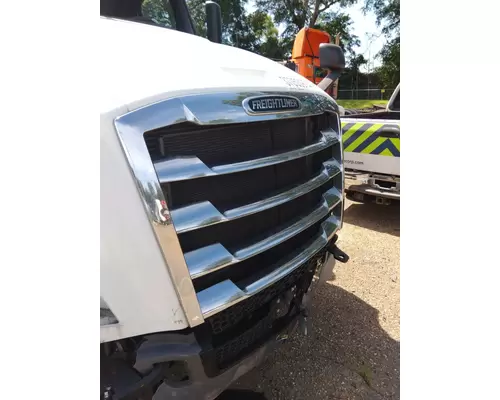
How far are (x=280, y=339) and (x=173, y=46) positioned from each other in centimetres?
157

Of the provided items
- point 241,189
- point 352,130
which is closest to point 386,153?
point 352,130

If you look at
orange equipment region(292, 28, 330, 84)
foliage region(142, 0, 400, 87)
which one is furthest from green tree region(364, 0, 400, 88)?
orange equipment region(292, 28, 330, 84)

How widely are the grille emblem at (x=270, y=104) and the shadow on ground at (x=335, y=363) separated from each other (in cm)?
173

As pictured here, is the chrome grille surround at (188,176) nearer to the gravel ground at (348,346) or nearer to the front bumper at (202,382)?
the front bumper at (202,382)

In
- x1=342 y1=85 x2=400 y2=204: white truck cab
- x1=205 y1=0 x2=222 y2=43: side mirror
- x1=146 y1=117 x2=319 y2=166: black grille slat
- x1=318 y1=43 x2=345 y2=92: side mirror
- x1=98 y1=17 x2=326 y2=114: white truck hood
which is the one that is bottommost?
x1=342 y1=85 x2=400 y2=204: white truck cab

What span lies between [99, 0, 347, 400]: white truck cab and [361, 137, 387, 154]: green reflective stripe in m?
2.75

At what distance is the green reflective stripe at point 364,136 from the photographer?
442cm

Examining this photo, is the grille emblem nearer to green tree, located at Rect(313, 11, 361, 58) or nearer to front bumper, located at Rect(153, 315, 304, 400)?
front bumper, located at Rect(153, 315, 304, 400)

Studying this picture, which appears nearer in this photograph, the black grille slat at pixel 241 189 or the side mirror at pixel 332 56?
the black grille slat at pixel 241 189

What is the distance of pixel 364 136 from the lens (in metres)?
4.53

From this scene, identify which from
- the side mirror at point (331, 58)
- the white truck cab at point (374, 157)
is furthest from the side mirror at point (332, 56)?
the white truck cab at point (374, 157)

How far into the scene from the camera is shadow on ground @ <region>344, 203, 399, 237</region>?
4.88 m

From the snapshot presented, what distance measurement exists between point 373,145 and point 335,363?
112 inches

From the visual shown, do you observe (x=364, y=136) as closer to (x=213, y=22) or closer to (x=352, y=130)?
(x=352, y=130)
